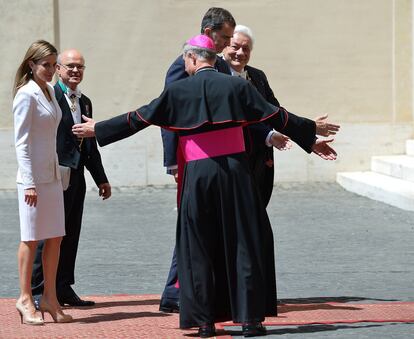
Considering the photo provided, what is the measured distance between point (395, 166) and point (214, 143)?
815cm

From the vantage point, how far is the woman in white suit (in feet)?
25.2

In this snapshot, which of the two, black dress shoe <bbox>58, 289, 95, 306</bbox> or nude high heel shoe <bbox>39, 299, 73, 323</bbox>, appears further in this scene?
black dress shoe <bbox>58, 289, 95, 306</bbox>

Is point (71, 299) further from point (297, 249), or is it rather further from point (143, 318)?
point (297, 249)

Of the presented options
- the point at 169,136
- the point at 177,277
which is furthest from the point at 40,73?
the point at 177,277

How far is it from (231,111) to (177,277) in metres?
1.40

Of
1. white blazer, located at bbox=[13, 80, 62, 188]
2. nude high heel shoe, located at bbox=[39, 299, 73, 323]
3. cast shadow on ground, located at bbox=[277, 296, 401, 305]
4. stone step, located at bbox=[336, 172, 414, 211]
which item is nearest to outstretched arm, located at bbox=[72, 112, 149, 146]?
white blazer, located at bbox=[13, 80, 62, 188]

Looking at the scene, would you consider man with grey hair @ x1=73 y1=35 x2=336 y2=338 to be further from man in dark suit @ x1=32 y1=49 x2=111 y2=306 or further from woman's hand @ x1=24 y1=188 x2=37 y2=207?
man in dark suit @ x1=32 y1=49 x2=111 y2=306

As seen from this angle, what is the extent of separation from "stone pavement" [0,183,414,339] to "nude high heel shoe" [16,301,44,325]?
36 cm

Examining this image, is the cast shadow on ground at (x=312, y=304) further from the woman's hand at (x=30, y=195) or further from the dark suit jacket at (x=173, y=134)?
the woman's hand at (x=30, y=195)

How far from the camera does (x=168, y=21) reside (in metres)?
Answer: 16.0

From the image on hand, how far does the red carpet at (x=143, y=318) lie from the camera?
7.49m

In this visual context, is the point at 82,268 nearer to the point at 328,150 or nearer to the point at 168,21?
the point at 328,150

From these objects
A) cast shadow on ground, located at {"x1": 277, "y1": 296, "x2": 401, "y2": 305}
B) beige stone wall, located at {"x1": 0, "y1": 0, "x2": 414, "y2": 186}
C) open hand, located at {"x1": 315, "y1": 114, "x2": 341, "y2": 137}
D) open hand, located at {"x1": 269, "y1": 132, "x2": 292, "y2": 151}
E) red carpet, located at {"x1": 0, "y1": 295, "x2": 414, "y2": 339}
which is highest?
beige stone wall, located at {"x1": 0, "y1": 0, "x2": 414, "y2": 186}

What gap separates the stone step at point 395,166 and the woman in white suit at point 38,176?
761 cm
